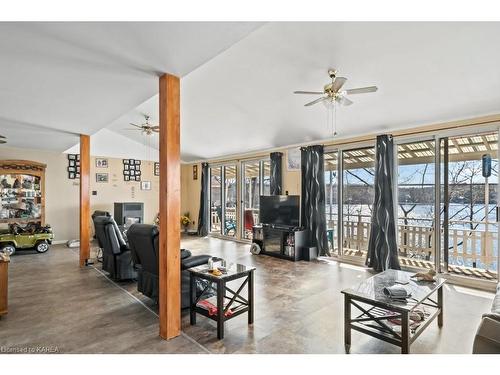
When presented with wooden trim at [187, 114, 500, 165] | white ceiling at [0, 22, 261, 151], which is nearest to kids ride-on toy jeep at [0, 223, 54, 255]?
white ceiling at [0, 22, 261, 151]

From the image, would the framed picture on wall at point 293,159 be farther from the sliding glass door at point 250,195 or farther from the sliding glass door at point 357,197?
the sliding glass door at point 250,195

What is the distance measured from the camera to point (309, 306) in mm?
3189

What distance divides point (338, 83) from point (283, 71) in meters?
0.88

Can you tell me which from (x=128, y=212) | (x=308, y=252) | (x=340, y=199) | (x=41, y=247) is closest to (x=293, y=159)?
(x=340, y=199)

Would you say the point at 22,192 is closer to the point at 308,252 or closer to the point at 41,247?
the point at 41,247

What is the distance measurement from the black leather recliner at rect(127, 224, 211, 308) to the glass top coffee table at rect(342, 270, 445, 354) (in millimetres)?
1555

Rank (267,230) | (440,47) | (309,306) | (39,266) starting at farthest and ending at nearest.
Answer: (267,230) → (39,266) → (309,306) → (440,47)

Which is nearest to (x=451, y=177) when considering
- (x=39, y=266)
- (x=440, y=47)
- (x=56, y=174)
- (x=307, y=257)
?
(x=440, y=47)

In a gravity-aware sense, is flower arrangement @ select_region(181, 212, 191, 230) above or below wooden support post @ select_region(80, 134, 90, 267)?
below

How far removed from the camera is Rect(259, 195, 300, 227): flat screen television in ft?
18.8

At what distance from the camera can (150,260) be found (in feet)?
10.3

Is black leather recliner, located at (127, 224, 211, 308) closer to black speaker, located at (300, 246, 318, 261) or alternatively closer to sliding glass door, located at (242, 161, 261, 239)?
black speaker, located at (300, 246, 318, 261)

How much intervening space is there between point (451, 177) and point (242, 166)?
15.5 feet
